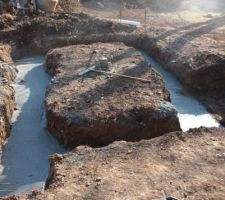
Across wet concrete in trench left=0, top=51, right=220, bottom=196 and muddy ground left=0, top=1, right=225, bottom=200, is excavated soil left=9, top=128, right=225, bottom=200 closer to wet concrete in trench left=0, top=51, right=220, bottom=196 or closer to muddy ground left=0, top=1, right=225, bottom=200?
muddy ground left=0, top=1, right=225, bottom=200

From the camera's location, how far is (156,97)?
8352 millimetres

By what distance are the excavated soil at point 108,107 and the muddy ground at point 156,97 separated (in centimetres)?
55

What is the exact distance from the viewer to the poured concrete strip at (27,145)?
6.73 metres

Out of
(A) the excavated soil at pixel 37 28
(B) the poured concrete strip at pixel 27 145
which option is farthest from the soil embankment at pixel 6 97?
(A) the excavated soil at pixel 37 28

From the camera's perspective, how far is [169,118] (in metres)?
7.88

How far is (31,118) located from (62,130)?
1303mm

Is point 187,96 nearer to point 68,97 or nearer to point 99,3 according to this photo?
point 68,97

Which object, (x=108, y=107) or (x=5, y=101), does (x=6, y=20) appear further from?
(x=108, y=107)

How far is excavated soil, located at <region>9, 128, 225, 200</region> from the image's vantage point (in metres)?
5.41

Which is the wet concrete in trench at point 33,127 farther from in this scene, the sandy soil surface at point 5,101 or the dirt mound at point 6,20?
the dirt mound at point 6,20

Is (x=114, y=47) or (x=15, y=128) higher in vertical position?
(x=114, y=47)

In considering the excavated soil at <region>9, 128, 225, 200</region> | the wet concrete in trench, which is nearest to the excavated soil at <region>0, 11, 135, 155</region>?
the wet concrete in trench

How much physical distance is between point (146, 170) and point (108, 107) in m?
2.34

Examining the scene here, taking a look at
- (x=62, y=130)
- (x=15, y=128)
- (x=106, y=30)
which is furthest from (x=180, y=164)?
(x=106, y=30)
